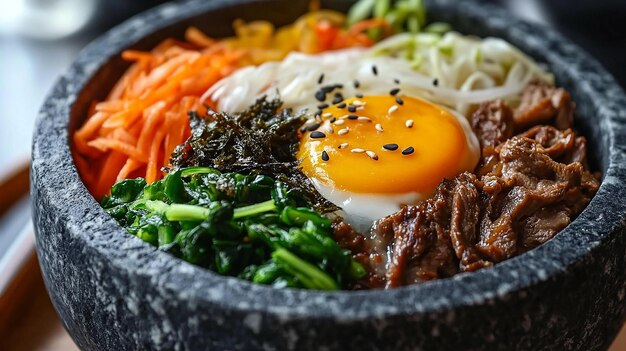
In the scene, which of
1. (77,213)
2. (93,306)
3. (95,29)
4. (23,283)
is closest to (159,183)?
(77,213)

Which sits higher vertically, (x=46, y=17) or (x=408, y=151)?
(x=408, y=151)

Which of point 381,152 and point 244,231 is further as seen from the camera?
point 381,152

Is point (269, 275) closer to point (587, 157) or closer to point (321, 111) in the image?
point (321, 111)

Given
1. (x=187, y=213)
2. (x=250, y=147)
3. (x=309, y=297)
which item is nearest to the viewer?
(x=309, y=297)

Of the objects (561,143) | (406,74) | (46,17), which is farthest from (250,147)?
(46,17)

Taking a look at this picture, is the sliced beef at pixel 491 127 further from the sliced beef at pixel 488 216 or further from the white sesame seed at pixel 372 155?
the white sesame seed at pixel 372 155

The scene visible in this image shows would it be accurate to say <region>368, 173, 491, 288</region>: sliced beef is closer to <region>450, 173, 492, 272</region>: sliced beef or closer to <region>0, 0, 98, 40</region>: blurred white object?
<region>450, 173, 492, 272</region>: sliced beef

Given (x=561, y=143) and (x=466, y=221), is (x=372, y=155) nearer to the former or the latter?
(x=466, y=221)
